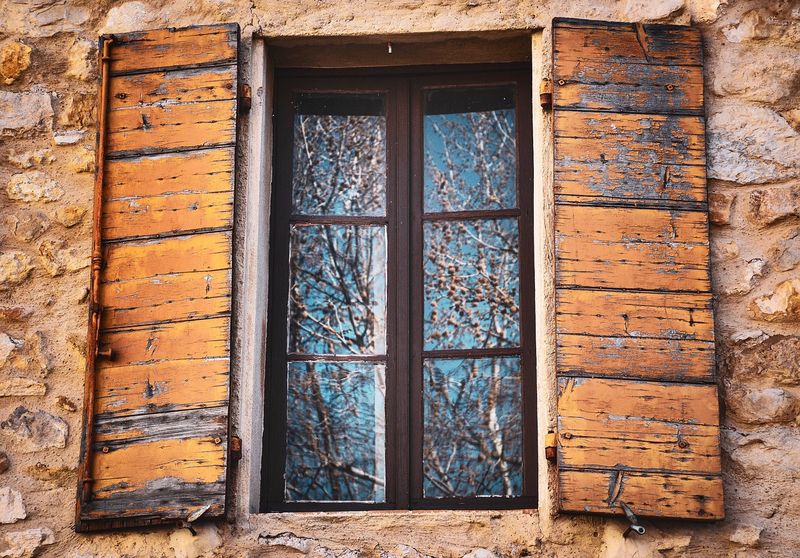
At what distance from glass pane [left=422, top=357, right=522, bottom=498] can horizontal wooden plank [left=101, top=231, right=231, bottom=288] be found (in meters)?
0.77

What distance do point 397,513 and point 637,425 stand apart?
29.2 inches

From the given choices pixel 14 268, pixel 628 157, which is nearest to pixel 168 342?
pixel 14 268

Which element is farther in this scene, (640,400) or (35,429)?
(35,429)

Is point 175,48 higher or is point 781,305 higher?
point 175,48

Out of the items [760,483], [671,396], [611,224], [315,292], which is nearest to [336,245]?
[315,292]

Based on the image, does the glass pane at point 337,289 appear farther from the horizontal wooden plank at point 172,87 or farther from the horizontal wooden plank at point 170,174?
the horizontal wooden plank at point 172,87

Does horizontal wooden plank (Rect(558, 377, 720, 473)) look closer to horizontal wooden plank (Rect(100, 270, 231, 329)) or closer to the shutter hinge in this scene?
horizontal wooden plank (Rect(100, 270, 231, 329))

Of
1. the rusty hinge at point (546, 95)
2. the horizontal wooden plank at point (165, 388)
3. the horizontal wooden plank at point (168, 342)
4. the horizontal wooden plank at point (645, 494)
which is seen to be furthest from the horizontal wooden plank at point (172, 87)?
the horizontal wooden plank at point (645, 494)

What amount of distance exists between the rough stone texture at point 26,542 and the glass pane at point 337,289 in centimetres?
95

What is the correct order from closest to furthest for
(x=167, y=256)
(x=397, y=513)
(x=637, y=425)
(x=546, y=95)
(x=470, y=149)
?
(x=637, y=425)
(x=397, y=513)
(x=167, y=256)
(x=546, y=95)
(x=470, y=149)

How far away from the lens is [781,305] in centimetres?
344

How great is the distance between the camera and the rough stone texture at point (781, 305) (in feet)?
11.3

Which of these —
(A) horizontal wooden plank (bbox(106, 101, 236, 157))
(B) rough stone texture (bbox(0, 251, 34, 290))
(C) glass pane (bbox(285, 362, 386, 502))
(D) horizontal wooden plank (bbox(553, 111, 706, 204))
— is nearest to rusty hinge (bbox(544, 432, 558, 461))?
(C) glass pane (bbox(285, 362, 386, 502))

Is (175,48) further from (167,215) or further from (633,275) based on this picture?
(633,275)
